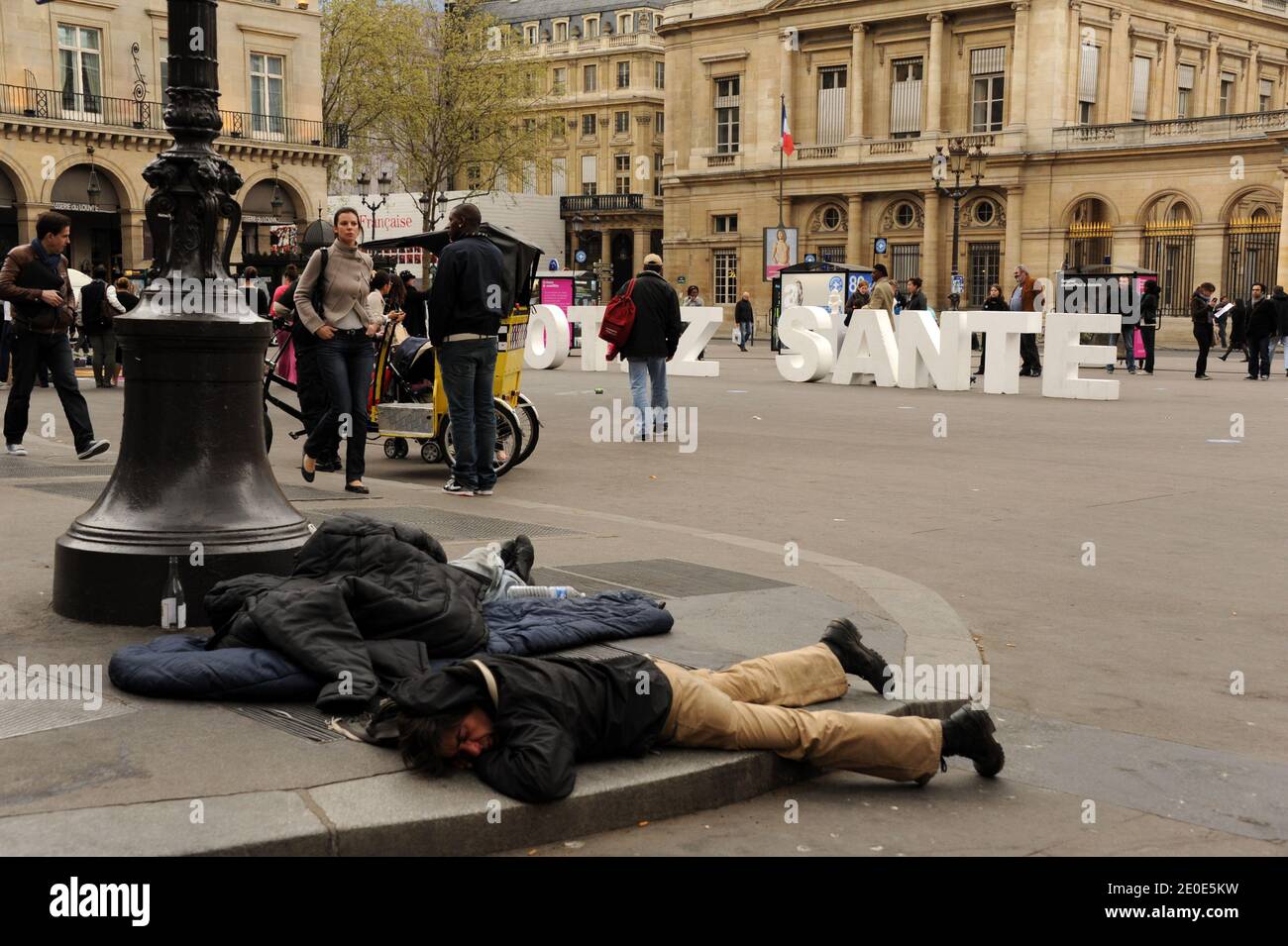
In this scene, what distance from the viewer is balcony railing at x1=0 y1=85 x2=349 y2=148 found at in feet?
145

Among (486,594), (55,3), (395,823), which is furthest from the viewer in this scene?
(55,3)

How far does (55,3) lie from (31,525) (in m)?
41.9

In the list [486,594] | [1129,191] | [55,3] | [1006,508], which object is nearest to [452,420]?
[1006,508]

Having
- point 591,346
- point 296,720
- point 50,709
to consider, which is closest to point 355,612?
point 296,720

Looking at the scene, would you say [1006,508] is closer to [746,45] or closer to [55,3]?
[55,3]

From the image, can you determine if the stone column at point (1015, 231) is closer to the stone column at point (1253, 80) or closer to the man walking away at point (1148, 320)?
the stone column at point (1253, 80)

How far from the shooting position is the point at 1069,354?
22.4 metres

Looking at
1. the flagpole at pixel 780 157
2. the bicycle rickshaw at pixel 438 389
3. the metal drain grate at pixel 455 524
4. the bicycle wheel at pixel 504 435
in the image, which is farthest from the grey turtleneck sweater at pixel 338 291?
the flagpole at pixel 780 157

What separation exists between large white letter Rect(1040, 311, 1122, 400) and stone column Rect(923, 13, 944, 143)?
1460 inches

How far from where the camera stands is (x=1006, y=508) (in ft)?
34.3

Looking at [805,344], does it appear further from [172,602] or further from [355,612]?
[355,612]

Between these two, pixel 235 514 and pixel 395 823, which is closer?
pixel 395 823

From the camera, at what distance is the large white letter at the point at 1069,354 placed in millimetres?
22031

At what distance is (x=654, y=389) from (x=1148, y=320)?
58.6 feet
